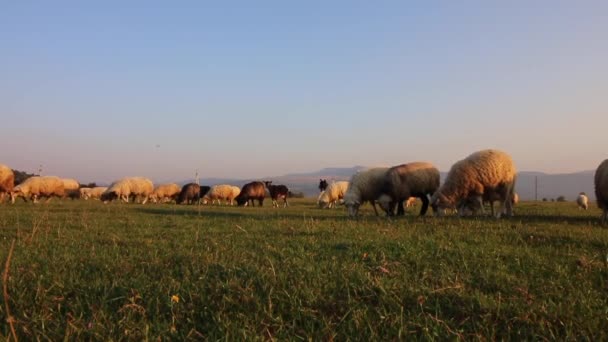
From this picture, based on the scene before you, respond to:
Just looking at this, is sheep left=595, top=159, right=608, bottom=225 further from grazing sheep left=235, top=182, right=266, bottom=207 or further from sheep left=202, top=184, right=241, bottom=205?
sheep left=202, top=184, right=241, bottom=205

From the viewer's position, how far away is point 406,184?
1756 centimetres

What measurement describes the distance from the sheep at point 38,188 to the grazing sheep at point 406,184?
2653 centimetres

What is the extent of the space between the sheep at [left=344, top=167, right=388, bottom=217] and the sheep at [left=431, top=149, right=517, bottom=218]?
3081mm

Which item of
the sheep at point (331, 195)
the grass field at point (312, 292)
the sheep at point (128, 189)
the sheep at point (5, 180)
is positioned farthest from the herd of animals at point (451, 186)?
the sheep at point (128, 189)

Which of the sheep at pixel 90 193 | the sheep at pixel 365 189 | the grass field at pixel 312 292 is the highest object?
the sheep at pixel 365 189

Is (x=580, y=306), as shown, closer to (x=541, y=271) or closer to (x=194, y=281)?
(x=541, y=271)

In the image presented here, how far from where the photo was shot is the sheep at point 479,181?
15.2m

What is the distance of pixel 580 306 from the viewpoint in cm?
379

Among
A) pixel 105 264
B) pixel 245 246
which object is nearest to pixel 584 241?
pixel 245 246

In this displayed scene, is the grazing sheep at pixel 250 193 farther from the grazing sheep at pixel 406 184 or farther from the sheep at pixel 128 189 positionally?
the grazing sheep at pixel 406 184

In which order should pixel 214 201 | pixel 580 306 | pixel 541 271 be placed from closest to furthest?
pixel 580 306 → pixel 541 271 → pixel 214 201

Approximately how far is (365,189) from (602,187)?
8.39 metres

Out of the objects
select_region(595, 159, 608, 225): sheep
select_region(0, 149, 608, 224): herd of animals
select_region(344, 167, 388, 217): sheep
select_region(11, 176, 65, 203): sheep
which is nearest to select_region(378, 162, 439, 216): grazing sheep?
select_region(0, 149, 608, 224): herd of animals

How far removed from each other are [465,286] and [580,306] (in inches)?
40.1
